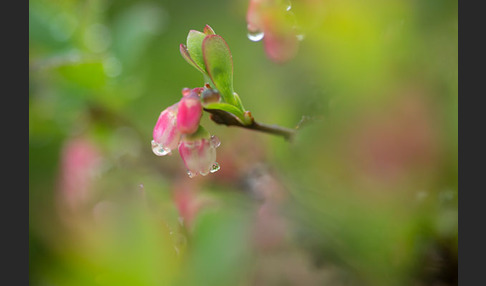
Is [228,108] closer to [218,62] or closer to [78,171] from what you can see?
[218,62]

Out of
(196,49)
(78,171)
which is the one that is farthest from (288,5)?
(78,171)

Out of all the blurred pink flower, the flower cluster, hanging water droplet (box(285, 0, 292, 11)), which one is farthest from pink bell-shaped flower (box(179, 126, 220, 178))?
the blurred pink flower

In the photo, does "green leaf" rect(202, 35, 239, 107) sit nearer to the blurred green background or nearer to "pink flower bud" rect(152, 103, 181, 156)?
"pink flower bud" rect(152, 103, 181, 156)

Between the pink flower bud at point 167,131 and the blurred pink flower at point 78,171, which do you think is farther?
the blurred pink flower at point 78,171

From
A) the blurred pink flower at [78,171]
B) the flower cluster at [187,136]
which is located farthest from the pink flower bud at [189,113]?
the blurred pink flower at [78,171]

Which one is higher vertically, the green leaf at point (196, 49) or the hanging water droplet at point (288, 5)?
the hanging water droplet at point (288, 5)

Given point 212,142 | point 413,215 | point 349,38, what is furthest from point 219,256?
point 349,38

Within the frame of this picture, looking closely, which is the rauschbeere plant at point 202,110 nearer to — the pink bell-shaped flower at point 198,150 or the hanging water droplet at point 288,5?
the pink bell-shaped flower at point 198,150
